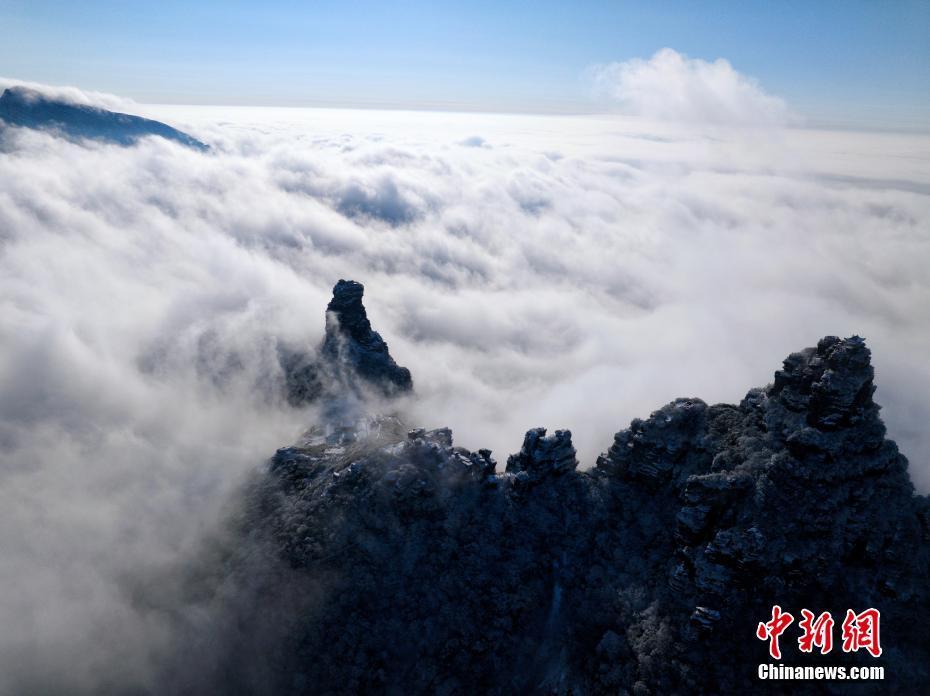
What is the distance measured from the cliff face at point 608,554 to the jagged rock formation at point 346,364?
1497 inches

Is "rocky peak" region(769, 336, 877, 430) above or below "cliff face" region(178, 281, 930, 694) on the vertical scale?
above

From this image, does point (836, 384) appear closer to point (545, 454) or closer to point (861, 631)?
point (861, 631)

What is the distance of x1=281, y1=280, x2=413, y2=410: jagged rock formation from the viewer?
117 m

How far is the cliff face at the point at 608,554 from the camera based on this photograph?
5597 cm

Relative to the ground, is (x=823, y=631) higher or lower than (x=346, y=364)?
lower

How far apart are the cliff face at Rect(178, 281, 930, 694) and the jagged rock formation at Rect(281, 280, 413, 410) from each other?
3803cm

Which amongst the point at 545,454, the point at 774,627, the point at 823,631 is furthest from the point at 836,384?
the point at 545,454

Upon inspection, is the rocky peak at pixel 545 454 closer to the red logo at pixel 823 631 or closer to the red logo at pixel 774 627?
the red logo at pixel 774 627

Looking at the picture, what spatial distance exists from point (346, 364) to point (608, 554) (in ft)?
239

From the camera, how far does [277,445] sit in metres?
107

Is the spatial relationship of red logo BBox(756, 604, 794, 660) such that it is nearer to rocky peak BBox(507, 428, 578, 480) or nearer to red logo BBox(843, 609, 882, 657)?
red logo BBox(843, 609, 882, 657)

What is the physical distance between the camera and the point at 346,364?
118 m

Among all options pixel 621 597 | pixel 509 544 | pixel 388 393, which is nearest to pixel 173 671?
pixel 509 544

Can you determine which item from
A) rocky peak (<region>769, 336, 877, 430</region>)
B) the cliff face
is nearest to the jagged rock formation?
the cliff face
